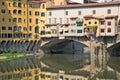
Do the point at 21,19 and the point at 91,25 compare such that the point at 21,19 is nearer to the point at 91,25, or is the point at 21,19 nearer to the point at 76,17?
the point at 76,17

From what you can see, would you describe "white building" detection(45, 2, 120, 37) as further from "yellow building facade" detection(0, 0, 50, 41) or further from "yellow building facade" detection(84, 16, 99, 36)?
"yellow building facade" detection(0, 0, 50, 41)

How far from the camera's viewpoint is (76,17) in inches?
2203

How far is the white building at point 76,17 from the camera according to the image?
51125mm

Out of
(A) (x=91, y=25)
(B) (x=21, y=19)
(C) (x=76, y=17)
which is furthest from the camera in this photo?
(B) (x=21, y=19)

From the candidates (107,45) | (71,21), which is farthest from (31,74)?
(71,21)

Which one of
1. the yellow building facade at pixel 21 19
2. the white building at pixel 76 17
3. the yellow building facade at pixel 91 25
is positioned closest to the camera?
the white building at pixel 76 17

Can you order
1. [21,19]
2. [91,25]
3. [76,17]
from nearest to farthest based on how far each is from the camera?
[91,25] → [76,17] → [21,19]

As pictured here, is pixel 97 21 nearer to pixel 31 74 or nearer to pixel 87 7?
pixel 87 7

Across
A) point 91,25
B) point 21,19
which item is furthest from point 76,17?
point 21,19

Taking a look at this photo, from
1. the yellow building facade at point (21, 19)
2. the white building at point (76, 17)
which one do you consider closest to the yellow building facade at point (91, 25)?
the white building at point (76, 17)

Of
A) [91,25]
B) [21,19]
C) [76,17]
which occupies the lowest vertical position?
[91,25]

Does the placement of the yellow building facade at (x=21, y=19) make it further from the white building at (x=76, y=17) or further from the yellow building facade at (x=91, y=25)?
the yellow building facade at (x=91, y=25)

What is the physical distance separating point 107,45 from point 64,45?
12.5 meters

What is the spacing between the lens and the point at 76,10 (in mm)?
56250
